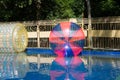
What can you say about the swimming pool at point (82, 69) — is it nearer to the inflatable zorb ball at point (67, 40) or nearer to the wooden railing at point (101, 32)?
the inflatable zorb ball at point (67, 40)

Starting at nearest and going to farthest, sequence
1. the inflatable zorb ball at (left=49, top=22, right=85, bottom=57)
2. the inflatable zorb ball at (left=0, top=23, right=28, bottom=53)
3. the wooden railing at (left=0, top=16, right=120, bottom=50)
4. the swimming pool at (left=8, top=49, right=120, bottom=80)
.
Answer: the swimming pool at (left=8, top=49, right=120, bottom=80) < the inflatable zorb ball at (left=49, top=22, right=85, bottom=57) < the wooden railing at (left=0, top=16, right=120, bottom=50) < the inflatable zorb ball at (left=0, top=23, right=28, bottom=53)

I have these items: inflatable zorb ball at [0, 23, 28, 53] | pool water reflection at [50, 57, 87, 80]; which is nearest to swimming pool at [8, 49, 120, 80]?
pool water reflection at [50, 57, 87, 80]

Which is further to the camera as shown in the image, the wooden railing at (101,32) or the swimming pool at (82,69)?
the wooden railing at (101,32)

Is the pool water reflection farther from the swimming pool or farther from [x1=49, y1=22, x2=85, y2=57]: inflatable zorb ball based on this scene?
Result: [x1=49, y1=22, x2=85, y2=57]: inflatable zorb ball

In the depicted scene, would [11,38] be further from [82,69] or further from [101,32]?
[82,69]

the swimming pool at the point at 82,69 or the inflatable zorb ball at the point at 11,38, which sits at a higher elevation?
the inflatable zorb ball at the point at 11,38

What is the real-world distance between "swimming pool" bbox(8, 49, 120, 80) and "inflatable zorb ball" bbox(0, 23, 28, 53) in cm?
368

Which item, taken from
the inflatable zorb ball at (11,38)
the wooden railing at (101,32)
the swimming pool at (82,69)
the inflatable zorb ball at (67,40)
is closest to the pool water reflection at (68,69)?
the swimming pool at (82,69)

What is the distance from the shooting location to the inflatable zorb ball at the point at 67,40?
46.3ft

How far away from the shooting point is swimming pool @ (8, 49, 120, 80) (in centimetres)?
955

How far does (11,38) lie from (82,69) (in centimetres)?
686

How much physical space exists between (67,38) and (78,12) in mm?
12548

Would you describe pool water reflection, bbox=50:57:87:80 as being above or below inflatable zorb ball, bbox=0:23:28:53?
below

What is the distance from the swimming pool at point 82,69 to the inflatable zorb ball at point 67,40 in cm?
43
